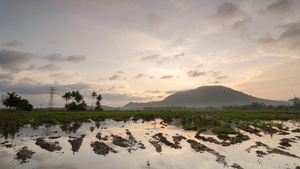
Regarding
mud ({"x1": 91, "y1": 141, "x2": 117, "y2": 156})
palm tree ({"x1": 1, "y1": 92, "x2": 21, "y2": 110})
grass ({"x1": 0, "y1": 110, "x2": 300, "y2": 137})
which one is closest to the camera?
mud ({"x1": 91, "y1": 141, "x2": 117, "y2": 156})

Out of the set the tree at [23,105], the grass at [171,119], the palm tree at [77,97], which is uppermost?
the palm tree at [77,97]

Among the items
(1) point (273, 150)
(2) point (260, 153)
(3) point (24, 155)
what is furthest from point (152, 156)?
(1) point (273, 150)

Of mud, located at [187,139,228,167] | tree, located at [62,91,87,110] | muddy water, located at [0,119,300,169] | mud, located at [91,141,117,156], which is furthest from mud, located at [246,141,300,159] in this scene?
tree, located at [62,91,87,110]

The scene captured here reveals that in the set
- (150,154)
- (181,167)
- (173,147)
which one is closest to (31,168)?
(150,154)

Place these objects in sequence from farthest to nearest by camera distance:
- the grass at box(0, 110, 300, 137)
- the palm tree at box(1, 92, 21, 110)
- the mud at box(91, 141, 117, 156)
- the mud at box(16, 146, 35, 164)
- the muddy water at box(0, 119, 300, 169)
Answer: the palm tree at box(1, 92, 21, 110), the grass at box(0, 110, 300, 137), the mud at box(91, 141, 117, 156), the mud at box(16, 146, 35, 164), the muddy water at box(0, 119, 300, 169)

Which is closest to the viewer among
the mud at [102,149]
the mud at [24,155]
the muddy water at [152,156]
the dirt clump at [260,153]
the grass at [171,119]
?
the muddy water at [152,156]

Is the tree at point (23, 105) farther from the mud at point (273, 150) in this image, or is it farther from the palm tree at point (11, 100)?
the mud at point (273, 150)

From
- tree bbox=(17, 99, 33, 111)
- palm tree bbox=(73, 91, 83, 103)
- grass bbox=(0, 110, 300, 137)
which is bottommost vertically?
grass bbox=(0, 110, 300, 137)

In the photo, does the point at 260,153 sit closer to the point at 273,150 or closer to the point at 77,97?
the point at 273,150

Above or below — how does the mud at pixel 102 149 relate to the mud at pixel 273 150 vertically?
above

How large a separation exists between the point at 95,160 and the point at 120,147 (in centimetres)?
339

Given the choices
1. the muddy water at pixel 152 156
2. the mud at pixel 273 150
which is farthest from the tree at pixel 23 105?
the mud at pixel 273 150

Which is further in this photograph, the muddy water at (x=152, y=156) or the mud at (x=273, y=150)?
the mud at (x=273, y=150)

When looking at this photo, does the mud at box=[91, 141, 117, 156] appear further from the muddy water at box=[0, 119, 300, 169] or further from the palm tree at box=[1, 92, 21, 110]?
the palm tree at box=[1, 92, 21, 110]
